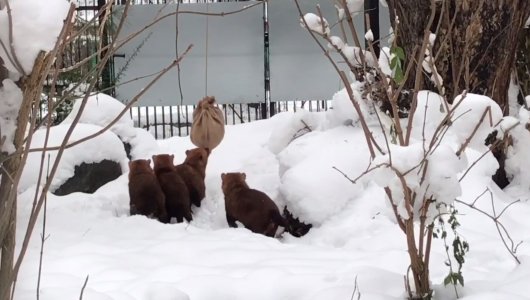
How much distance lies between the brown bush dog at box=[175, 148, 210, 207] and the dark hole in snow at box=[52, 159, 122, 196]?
2.29 ft

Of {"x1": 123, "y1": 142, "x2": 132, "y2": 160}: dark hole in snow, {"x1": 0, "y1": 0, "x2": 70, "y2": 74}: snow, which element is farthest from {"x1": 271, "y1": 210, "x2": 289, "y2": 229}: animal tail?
{"x1": 0, "y1": 0, "x2": 70, "y2": 74}: snow

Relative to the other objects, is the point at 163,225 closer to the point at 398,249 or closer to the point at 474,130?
the point at 398,249

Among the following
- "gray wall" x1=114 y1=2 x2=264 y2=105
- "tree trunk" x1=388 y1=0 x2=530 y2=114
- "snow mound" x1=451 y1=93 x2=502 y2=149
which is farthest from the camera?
"gray wall" x1=114 y1=2 x2=264 y2=105

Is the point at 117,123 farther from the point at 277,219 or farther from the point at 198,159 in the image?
the point at 277,219

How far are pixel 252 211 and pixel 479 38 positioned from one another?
1660mm

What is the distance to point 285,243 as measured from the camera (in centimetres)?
382

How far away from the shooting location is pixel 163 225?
3881mm

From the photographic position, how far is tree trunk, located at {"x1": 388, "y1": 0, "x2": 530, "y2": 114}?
4102 mm

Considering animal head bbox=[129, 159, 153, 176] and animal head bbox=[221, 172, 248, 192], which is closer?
animal head bbox=[221, 172, 248, 192]

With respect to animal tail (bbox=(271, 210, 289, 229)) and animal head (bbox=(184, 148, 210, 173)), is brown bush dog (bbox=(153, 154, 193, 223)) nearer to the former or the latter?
animal head (bbox=(184, 148, 210, 173))

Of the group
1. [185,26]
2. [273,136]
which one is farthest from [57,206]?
[185,26]

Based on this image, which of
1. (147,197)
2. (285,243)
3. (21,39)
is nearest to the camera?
(21,39)

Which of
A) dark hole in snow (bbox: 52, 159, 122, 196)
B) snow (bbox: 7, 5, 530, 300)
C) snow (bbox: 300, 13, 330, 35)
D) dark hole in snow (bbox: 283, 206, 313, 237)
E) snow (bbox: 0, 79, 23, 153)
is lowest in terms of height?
dark hole in snow (bbox: 283, 206, 313, 237)

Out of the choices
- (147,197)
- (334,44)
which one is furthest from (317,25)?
(147,197)
